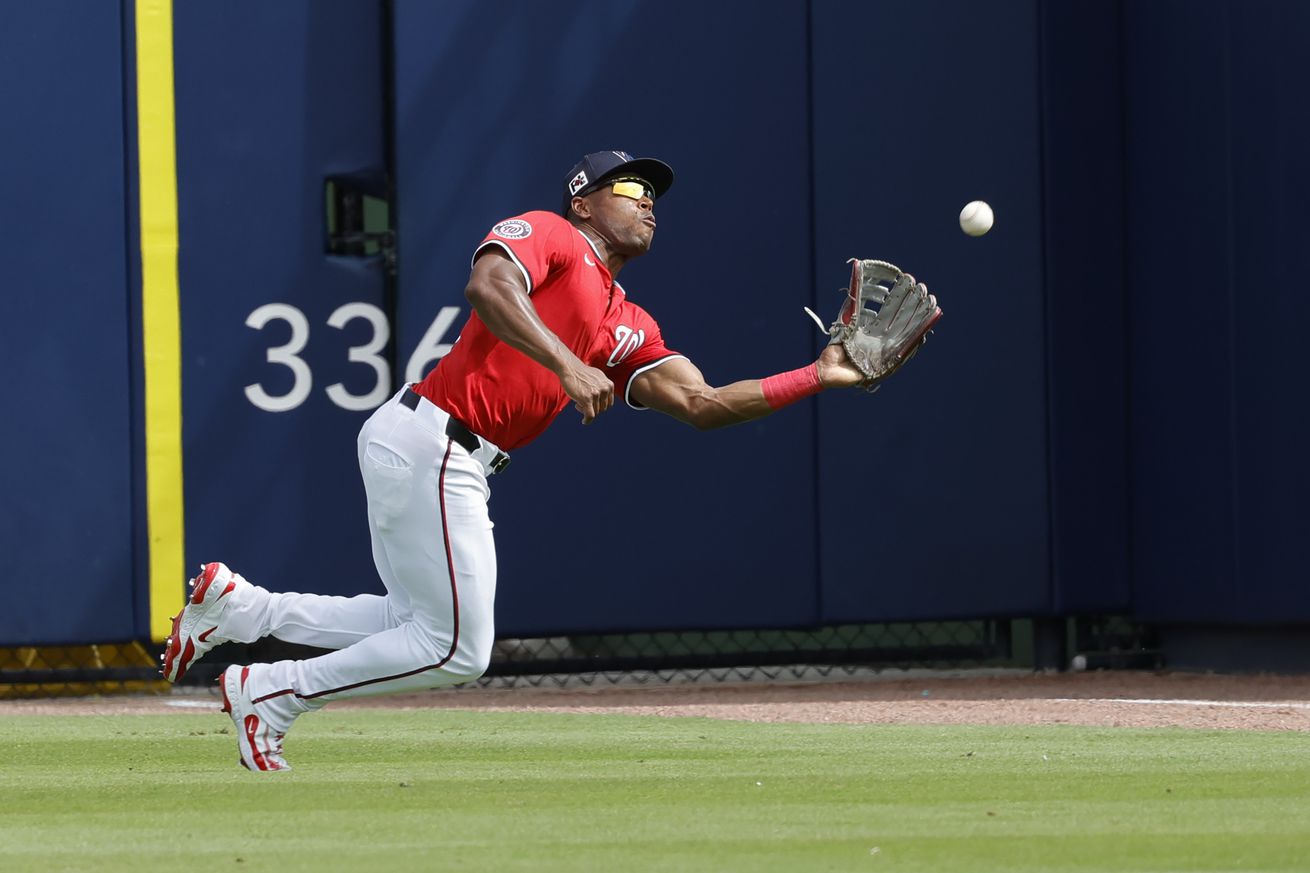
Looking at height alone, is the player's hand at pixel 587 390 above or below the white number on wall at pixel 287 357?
below

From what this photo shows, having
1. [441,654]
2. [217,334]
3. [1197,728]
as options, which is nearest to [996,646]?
[1197,728]

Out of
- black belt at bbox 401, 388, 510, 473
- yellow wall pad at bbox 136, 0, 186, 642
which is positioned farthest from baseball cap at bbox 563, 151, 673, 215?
yellow wall pad at bbox 136, 0, 186, 642

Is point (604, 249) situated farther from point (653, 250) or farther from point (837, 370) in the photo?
point (653, 250)

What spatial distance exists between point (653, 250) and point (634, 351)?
3.39 metres

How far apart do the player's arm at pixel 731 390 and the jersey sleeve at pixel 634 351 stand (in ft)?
0.07

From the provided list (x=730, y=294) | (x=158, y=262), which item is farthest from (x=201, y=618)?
(x=730, y=294)

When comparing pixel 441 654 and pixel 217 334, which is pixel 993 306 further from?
pixel 441 654

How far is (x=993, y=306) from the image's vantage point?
976 cm

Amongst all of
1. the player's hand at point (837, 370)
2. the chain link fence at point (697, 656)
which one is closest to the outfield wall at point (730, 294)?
the chain link fence at point (697, 656)

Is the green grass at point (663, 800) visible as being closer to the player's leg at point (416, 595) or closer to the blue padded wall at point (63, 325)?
the player's leg at point (416, 595)

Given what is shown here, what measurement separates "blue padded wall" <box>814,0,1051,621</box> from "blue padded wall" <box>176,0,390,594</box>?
2.12m

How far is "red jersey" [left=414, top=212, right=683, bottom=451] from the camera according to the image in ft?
18.0

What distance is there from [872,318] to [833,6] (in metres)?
3.88

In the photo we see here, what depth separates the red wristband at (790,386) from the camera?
5844 millimetres
